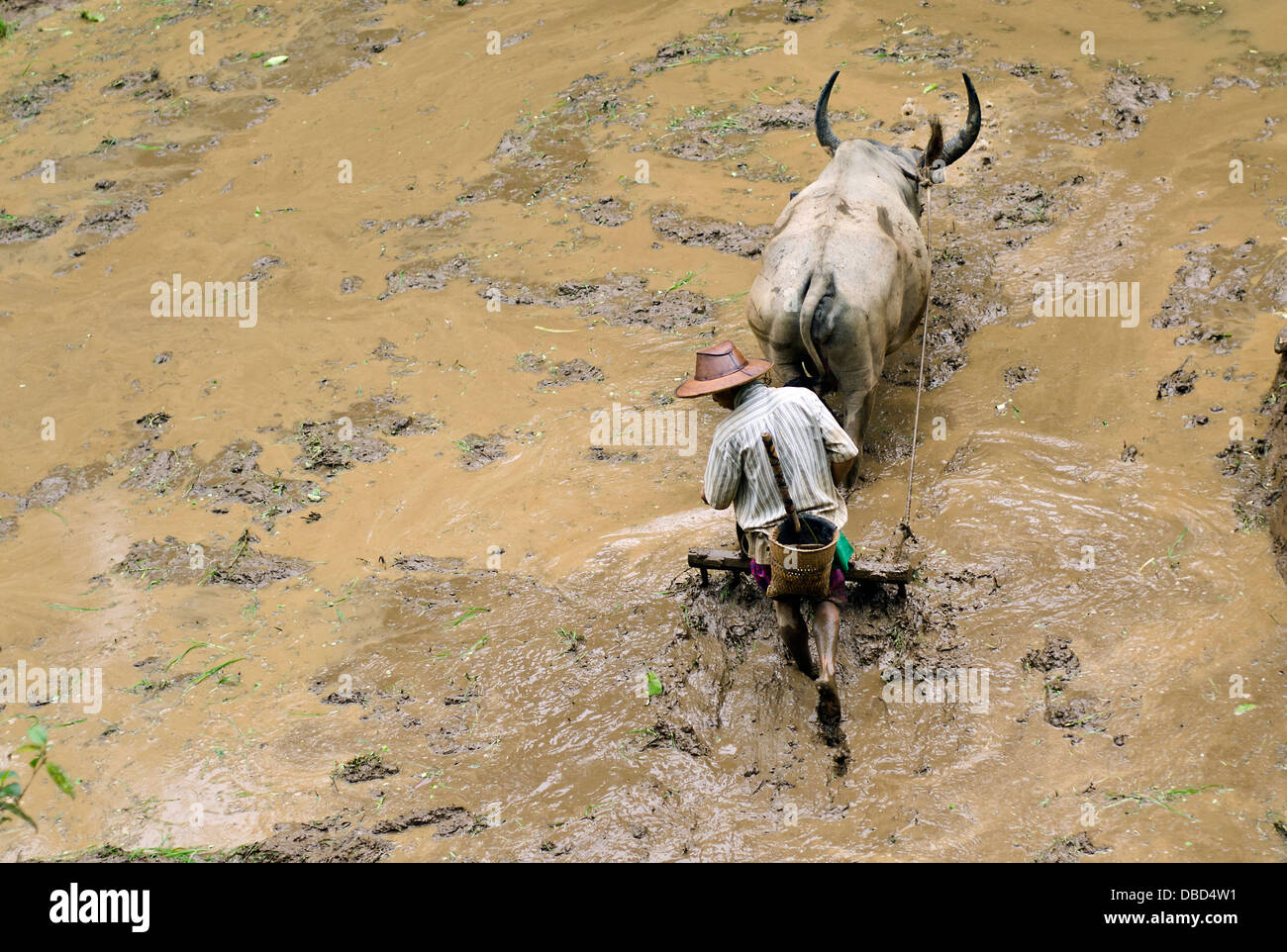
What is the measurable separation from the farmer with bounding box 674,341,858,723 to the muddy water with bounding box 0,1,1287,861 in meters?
0.47

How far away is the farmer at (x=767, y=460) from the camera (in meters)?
5.08

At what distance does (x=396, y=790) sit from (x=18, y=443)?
5.20 meters

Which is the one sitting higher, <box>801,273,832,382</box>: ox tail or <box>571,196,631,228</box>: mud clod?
<box>571,196,631,228</box>: mud clod

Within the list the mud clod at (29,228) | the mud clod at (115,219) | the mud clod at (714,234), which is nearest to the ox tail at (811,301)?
the mud clod at (714,234)

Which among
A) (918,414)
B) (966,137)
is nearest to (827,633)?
(918,414)

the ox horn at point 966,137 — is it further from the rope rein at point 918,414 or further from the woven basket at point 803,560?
the woven basket at point 803,560

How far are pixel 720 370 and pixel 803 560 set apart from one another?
945 mm

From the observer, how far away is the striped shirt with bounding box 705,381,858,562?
200 inches

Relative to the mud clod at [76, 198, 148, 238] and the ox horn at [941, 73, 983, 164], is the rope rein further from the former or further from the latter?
the mud clod at [76, 198, 148, 238]

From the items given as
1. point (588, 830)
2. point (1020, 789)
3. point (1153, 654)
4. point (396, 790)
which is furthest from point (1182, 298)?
point (396, 790)

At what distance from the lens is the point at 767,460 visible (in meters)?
5.07

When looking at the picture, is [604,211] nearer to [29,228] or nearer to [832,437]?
[832,437]

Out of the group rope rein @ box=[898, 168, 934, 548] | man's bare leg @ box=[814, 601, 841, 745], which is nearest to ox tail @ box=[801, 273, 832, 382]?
rope rein @ box=[898, 168, 934, 548]

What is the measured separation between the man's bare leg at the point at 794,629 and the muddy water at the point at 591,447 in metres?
0.23
